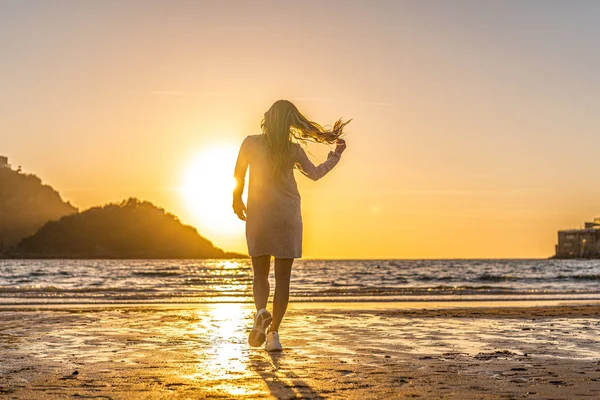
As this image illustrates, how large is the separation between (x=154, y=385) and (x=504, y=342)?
12.7 ft

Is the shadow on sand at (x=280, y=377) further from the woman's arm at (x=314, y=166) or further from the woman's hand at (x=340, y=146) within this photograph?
the woman's hand at (x=340, y=146)

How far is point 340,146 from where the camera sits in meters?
6.44

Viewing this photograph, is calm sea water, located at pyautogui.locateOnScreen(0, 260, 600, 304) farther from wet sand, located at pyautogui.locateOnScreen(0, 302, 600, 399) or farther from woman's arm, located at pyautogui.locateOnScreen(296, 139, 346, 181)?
woman's arm, located at pyautogui.locateOnScreen(296, 139, 346, 181)

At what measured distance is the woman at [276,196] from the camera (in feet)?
20.4

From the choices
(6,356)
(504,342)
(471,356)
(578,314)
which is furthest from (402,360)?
(578,314)

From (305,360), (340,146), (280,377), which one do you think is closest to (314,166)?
(340,146)

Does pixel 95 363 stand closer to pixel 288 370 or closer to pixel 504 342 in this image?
pixel 288 370

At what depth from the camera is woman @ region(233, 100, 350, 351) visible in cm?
622

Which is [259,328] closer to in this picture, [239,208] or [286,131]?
[239,208]

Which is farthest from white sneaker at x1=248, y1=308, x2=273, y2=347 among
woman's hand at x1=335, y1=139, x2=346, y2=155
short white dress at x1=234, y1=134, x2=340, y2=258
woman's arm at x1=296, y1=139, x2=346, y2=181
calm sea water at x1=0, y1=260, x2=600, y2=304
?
calm sea water at x1=0, y1=260, x2=600, y2=304

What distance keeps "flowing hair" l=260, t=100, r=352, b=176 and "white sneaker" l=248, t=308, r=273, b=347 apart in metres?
1.17

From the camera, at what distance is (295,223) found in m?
6.25

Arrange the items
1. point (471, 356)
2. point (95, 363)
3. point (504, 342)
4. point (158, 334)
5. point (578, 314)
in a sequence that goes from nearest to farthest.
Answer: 1. point (95, 363)
2. point (471, 356)
3. point (504, 342)
4. point (158, 334)
5. point (578, 314)

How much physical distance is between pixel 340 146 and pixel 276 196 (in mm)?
712
